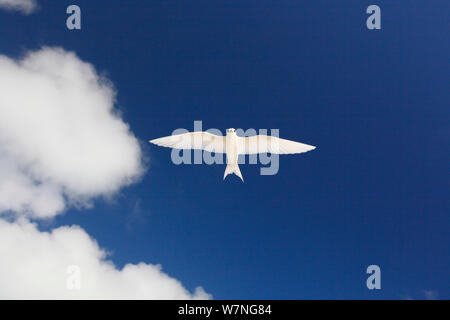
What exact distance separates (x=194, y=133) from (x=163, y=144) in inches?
72.7

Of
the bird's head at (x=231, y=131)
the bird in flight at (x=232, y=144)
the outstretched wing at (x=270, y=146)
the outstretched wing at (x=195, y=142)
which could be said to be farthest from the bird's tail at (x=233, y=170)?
the bird's head at (x=231, y=131)

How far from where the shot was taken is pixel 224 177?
16.4 m

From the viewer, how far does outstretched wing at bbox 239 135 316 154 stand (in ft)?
59.6

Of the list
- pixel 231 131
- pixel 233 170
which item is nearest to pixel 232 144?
pixel 231 131

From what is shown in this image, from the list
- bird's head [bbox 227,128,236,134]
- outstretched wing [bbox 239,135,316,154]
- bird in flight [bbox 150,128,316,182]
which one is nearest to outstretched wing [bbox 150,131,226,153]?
bird in flight [bbox 150,128,316,182]

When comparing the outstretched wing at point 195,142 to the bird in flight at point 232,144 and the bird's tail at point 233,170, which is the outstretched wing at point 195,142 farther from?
the bird's tail at point 233,170

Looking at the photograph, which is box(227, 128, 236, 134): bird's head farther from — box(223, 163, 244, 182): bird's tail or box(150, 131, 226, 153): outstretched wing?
box(223, 163, 244, 182): bird's tail

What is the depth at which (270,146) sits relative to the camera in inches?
728

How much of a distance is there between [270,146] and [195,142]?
4056mm

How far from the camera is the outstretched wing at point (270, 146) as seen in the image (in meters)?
18.2

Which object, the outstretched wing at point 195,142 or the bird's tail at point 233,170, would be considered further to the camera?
the outstretched wing at point 195,142
